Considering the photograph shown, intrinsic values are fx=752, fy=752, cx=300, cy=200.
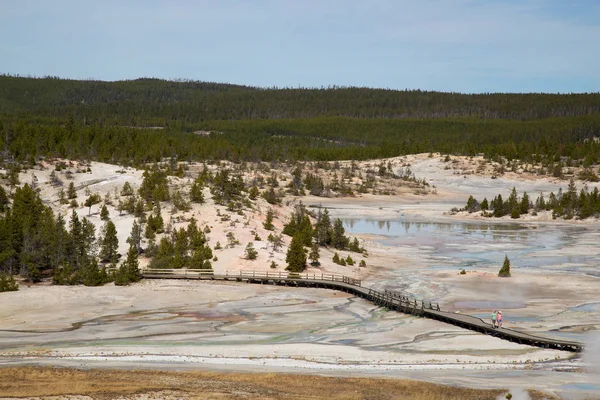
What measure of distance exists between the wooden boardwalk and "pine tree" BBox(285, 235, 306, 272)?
33.1 inches

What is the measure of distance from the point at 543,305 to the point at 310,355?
19514 millimetres

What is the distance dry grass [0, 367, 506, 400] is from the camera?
27469 millimetres

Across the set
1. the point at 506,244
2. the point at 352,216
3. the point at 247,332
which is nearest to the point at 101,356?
the point at 247,332

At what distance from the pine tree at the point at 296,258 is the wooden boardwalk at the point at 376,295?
840mm

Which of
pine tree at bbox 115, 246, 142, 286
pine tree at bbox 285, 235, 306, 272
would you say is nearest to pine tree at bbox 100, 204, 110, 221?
pine tree at bbox 115, 246, 142, 286

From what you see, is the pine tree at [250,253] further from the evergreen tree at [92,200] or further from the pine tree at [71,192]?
the pine tree at [71,192]

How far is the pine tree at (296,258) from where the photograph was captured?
57.0 metres

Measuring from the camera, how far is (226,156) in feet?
435

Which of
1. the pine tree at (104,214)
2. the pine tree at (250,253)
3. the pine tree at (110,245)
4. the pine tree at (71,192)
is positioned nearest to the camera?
the pine tree at (110,245)

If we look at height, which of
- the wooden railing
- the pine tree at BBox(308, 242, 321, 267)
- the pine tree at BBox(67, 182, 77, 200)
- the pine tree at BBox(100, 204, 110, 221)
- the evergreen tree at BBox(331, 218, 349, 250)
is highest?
the pine tree at BBox(67, 182, 77, 200)

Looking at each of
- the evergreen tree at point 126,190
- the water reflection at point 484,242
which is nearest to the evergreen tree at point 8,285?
the evergreen tree at point 126,190

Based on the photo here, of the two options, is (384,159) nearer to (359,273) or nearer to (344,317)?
(359,273)

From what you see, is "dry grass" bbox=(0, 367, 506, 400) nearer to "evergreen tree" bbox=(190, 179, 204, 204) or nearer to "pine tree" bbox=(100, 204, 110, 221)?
"pine tree" bbox=(100, 204, 110, 221)

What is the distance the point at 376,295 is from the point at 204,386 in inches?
825
